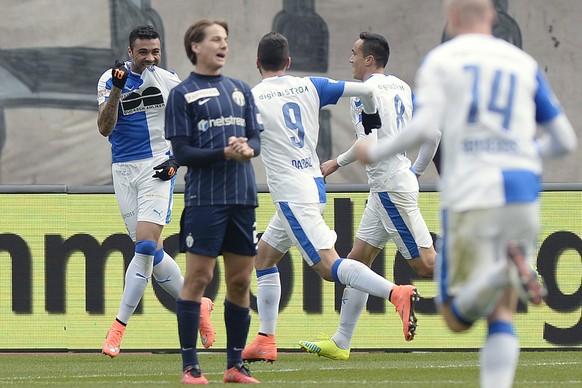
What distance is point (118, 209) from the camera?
1081cm

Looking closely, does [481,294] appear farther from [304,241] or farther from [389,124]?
[389,124]

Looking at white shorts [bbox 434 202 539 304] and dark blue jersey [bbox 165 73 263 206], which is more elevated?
dark blue jersey [bbox 165 73 263 206]

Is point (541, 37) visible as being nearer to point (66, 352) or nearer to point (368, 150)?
point (66, 352)

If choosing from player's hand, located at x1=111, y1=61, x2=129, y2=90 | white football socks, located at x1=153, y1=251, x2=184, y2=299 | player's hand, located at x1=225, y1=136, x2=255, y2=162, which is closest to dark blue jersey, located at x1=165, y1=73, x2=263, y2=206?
player's hand, located at x1=225, y1=136, x2=255, y2=162

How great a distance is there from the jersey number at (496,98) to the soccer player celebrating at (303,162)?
322 centimetres

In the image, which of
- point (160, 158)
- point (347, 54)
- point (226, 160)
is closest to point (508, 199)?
point (226, 160)

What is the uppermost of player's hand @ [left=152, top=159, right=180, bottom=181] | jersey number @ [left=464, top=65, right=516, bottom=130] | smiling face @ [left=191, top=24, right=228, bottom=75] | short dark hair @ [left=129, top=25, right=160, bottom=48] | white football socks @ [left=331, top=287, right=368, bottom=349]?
short dark hair @ [left=129, top=25, right=160, bottom=48]

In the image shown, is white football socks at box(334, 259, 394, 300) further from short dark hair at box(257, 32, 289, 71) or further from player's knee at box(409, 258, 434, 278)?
short dark hair at box(257, 32, 289, 71)

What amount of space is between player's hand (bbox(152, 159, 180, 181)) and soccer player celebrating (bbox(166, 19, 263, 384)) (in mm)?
2210

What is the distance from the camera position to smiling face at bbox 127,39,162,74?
9.73m

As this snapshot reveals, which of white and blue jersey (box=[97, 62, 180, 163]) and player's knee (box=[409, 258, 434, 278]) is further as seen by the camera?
white and blue jersey (box=[97, 62, 180, 163])

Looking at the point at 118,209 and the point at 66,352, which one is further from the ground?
the point at 118,209

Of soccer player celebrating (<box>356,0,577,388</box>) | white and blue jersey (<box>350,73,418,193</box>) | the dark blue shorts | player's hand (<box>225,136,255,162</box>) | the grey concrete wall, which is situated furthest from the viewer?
the grey concrete wall

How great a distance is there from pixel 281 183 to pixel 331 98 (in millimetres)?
633
